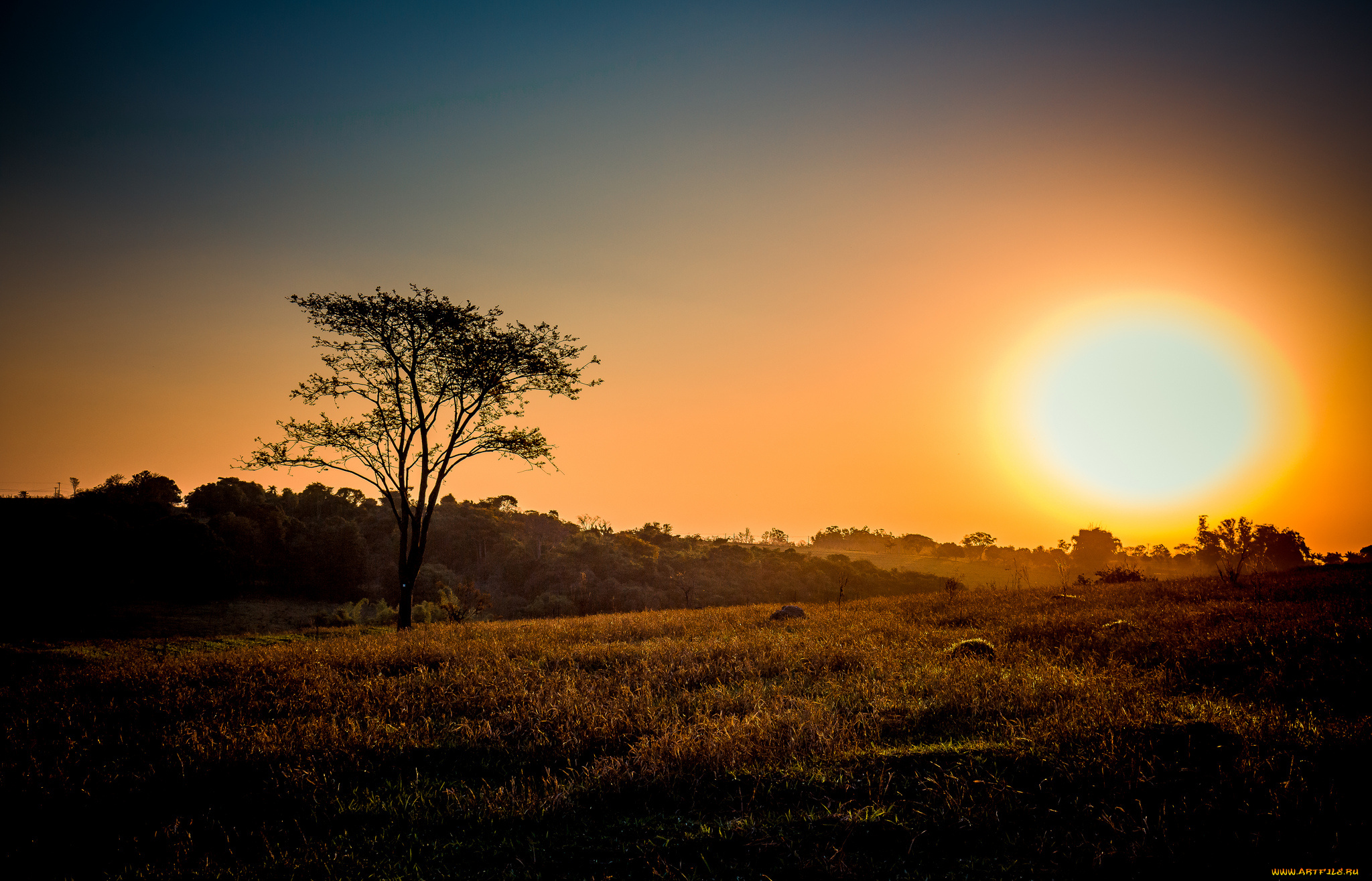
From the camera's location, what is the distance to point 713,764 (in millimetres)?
5066

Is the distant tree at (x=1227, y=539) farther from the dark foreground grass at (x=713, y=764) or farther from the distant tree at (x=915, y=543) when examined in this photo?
the dark foreground grass at (x=713, y=764)

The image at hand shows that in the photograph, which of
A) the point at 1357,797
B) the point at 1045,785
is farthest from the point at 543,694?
the point at 1357,797

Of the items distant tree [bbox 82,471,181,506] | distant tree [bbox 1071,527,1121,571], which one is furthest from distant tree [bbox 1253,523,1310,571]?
distant tree [bbox 82,471,181,506]

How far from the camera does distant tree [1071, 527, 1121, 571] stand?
98.4 m

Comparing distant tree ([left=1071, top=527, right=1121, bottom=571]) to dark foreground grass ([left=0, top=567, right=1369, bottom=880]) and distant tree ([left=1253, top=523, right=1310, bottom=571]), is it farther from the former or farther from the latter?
dark foreground grass ([left=0, top=567, right=1369, bottom=880])

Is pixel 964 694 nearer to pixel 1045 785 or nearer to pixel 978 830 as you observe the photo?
pixel 1045 785

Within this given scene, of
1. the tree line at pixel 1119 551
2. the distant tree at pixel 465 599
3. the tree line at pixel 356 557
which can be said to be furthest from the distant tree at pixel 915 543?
the distant tree at pixel 465 599

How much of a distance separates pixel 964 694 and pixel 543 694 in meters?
5.87

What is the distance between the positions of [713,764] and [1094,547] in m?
122

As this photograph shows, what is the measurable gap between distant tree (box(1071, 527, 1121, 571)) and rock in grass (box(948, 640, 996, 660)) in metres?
109

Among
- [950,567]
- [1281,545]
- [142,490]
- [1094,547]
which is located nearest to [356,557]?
[142,490]

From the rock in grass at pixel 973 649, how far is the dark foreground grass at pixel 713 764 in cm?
37

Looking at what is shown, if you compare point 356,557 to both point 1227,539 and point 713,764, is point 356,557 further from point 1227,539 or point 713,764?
point 1227,539

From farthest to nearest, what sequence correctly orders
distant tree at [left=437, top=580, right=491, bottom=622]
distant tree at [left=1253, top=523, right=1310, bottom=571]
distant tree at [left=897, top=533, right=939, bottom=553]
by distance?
distant tree at [left=897, top=533, right=939, bottom=553], distant tree at [left=1253, top=523, right=1310, bottom=571], distant tree at [left=437, top=580, right=491, bottom=622]
